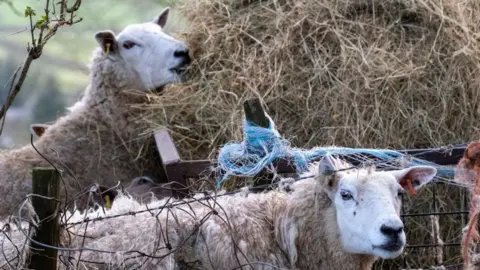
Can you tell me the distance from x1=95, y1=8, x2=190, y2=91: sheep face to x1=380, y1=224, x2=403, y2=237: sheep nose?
3.94 m

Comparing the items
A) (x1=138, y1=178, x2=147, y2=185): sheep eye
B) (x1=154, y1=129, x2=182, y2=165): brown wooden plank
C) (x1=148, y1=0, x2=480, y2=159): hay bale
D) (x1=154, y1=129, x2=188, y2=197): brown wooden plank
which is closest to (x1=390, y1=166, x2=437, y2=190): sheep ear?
(x1=154, y1=129, x2=188, y2=197): brown wooden plank

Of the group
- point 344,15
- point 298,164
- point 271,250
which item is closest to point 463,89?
point 344,15

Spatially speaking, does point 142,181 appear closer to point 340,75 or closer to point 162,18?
point 340,75

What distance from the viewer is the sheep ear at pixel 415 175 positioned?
5.49 m

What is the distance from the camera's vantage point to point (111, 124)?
29.2 feet

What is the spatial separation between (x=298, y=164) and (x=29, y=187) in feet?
11.0

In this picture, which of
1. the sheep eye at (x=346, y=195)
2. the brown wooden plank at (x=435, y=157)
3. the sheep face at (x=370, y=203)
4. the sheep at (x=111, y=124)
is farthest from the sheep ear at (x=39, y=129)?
the sheep eye at (x=346, y=195)

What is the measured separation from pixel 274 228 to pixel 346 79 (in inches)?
94.1

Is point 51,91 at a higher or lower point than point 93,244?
higher

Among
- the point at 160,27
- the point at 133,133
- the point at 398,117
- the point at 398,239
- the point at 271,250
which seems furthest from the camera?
the point at 160,27

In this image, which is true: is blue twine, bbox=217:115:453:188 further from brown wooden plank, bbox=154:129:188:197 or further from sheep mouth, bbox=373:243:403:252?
sheep mouth, bbox=373:243:403:252

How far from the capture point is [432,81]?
761 cm

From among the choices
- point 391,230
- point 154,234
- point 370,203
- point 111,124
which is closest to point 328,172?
point 370,203

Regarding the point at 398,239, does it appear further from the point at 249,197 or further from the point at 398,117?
the point at 398,117
